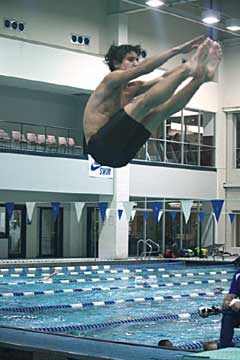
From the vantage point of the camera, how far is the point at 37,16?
67.7ft

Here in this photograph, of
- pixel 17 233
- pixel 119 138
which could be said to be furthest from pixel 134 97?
pixel 17 233

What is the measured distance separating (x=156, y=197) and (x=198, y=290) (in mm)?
9672

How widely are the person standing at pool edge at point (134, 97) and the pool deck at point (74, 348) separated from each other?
4.54 feet

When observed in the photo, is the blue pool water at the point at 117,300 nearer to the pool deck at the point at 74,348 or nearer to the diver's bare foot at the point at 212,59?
the pool deck at the point at 74,348

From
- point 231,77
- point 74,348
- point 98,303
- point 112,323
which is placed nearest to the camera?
point 74,348

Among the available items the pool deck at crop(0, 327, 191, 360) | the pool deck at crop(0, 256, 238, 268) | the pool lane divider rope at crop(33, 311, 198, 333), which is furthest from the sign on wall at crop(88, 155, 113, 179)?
the pool deck at crop(0, 256, 238, 268)

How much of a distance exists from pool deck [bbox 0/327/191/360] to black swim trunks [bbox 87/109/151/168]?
1414mm

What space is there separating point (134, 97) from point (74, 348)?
6.48 feet

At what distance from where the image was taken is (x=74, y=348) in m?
5.89

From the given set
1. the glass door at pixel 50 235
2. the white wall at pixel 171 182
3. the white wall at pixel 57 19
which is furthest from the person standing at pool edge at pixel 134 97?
the glass door at pixel 50 235

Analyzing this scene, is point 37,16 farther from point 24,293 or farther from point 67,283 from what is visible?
point 24,293

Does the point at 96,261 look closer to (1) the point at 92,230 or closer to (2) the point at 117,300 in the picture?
(1) the point at 92,230

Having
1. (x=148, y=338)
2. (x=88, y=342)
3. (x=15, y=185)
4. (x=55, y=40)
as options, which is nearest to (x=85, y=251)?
(x=15, y=185)

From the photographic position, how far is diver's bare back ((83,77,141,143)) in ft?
17.1
